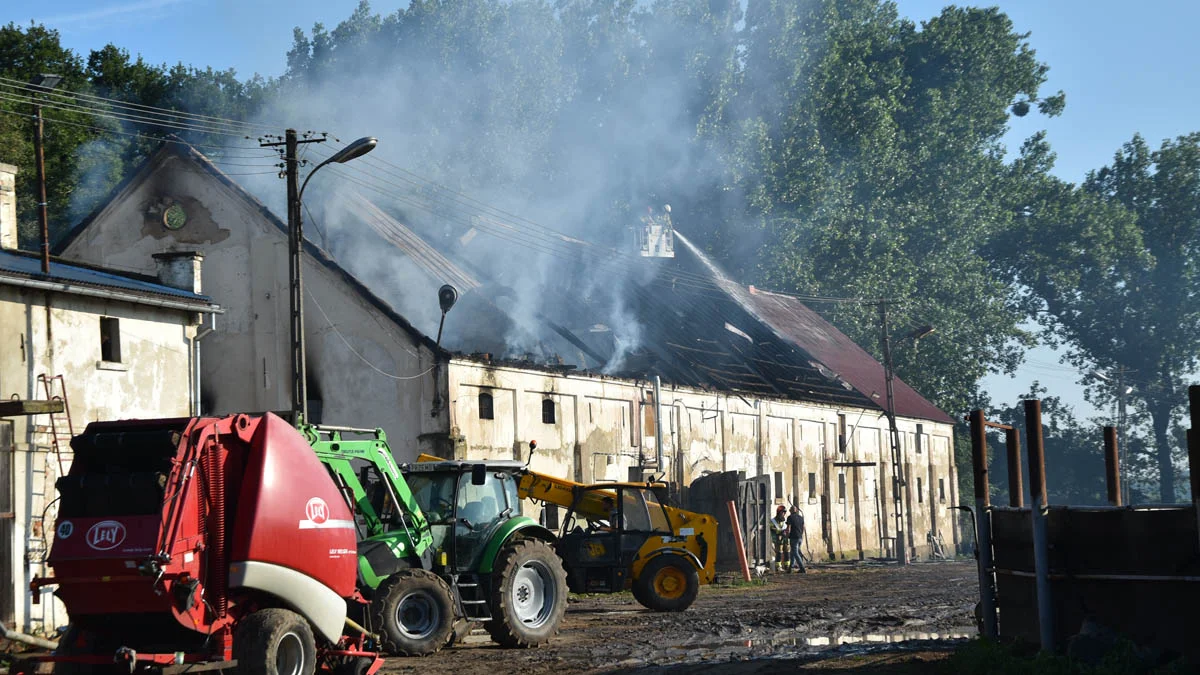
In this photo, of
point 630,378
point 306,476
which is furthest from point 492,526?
point 630,378

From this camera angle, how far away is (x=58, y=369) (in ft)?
65.2

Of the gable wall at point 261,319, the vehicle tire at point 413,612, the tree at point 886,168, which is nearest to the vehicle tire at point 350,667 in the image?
the vehicle tire at point 413,612

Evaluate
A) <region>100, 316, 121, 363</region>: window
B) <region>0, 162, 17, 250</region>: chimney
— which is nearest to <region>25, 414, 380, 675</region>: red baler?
<region>100, 316, 121, 363</region>: window

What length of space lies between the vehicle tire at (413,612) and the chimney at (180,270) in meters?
10.3

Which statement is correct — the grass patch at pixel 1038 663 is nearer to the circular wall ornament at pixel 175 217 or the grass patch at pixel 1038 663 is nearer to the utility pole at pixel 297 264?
the utility pole at pixel 297 264

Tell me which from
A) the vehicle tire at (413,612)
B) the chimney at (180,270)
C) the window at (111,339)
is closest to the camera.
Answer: the vehicle tire at (413,612)

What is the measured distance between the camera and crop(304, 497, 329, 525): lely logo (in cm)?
1205

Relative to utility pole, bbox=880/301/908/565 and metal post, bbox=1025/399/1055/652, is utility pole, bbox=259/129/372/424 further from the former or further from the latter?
utility pole, bbox=880/301/908/565

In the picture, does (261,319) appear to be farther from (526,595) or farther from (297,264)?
(526,595)

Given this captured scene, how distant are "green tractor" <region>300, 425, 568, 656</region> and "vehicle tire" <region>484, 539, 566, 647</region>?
0.01 m

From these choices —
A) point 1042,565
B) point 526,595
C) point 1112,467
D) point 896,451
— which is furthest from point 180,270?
point 896,451

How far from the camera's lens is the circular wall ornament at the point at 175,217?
31312 mm

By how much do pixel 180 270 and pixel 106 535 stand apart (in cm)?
1352

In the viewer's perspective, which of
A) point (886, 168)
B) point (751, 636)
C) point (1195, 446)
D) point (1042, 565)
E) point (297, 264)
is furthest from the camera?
point (886, 168)
